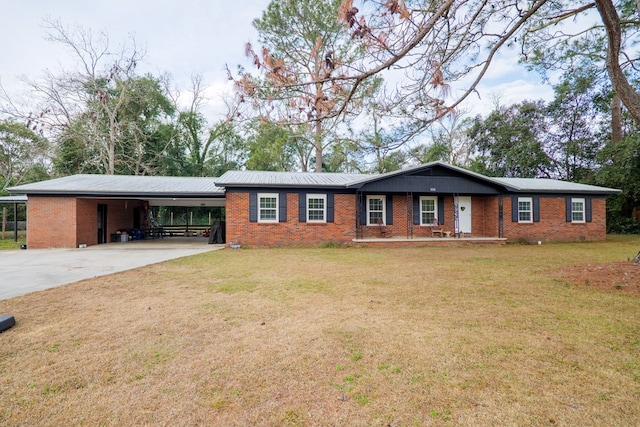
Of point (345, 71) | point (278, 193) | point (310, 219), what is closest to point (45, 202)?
point (278, 193)

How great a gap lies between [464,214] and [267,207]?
9940mm

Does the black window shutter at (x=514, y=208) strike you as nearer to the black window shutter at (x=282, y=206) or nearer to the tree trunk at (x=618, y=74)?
the tree trunk at (x=618, y=74)

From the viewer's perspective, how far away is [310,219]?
13.2 meters

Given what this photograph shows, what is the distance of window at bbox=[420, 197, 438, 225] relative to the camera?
49.2 ft

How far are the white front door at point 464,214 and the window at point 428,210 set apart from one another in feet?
4.56

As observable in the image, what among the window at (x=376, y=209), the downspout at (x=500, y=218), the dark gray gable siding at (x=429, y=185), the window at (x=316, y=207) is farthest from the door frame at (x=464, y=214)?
the window at (x=316, y=207)

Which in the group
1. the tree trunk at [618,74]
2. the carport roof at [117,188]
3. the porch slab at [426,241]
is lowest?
the porch slab at [426,241]

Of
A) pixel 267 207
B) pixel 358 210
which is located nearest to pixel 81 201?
pixel 267 207

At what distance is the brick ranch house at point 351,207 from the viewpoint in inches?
497

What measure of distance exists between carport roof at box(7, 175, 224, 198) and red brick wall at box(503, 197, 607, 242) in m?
13.9

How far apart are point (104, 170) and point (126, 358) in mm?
27258

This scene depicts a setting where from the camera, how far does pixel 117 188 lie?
13.2 m

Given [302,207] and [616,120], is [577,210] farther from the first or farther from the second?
[302,207]

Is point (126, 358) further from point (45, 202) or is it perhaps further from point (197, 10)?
point (45, 202)
